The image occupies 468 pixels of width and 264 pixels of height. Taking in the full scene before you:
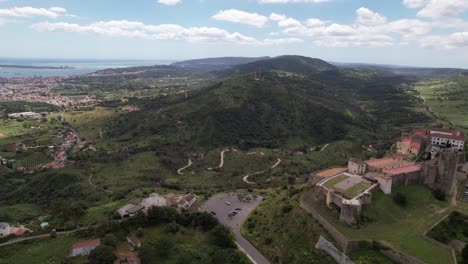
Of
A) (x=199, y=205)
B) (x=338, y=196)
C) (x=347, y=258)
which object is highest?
(x=338, y=196)

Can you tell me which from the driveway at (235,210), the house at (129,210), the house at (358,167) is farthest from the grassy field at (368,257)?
the house at (129,210)

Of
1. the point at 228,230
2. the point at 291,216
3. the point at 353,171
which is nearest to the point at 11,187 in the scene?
the point at 228,230

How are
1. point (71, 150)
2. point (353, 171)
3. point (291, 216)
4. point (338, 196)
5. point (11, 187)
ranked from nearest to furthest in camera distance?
point (338, 196) < point (291, 216) < point (353, 171) < point (11, 187) < point (71, 150)

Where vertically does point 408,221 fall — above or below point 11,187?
above

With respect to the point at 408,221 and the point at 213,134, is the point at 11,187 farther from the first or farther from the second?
the point at 408,221

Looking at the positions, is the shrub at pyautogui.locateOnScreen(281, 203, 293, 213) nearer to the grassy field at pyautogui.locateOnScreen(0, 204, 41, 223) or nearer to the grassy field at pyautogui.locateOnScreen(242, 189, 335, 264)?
the grassy field at pyautogui.locateOnScreen(242, 189, 335, 264)

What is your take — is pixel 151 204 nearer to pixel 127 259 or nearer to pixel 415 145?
pixel 127 259
